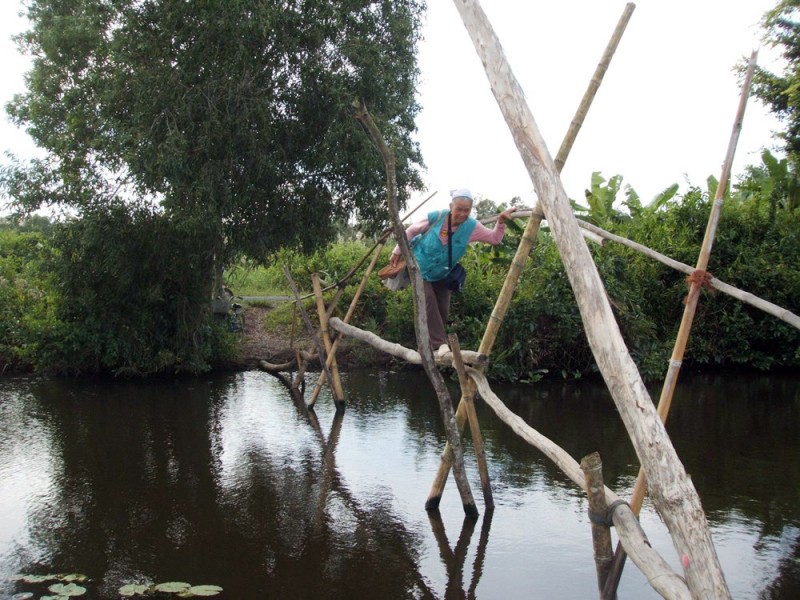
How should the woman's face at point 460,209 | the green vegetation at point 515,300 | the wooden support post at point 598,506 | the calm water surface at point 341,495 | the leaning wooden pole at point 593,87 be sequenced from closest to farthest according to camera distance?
the wooden support post at point 598,506, the leaning wooden pole at point 593,87, the calm water surface at point 341,495, the woman's face at point 460,209, the green vegetation at point 515,300

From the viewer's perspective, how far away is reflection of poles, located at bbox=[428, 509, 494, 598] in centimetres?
406

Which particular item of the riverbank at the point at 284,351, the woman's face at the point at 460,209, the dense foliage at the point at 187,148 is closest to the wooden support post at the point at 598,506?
the woman's face at the point at 460,209

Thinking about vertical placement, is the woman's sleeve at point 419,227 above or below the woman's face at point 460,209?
below

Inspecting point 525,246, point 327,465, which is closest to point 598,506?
point 525,246

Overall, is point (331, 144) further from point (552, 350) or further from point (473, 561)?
point (473, 561)

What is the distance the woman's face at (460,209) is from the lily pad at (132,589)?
2.67 meters

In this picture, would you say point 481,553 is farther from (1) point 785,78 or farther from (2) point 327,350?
(1) point 785,78

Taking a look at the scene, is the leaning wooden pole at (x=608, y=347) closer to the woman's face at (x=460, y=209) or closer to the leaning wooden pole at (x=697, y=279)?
the leaning wooden pole at (x=697, y=279)

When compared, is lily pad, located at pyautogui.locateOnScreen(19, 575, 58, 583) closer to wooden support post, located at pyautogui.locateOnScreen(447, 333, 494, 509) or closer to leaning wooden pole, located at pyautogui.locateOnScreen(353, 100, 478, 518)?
leaning wooden pole, located at pyautogui.locateOnScreen(353, 100, 478, 518)

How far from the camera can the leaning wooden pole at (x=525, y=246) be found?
4035 mm

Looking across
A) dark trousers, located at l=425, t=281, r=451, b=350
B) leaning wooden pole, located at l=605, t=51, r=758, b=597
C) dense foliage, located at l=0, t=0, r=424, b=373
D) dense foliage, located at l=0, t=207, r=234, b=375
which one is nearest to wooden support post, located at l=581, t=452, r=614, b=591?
leaning wooden pole, located at l=605, t=51, r=758, b=597

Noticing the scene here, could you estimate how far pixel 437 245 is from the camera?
16.8 ft

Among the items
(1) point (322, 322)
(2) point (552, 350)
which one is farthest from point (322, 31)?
(2) point (552, 350)

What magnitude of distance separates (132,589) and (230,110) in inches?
225
